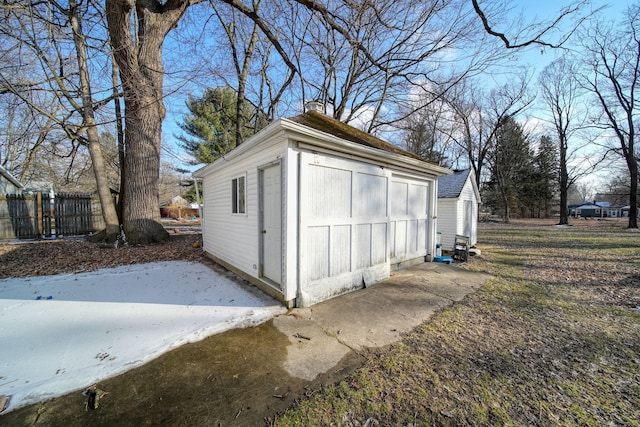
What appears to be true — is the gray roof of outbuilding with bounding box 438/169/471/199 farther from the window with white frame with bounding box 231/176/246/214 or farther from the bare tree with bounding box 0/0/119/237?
the bare tree with bounding box 0/0/119/237

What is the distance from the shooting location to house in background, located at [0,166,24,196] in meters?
11.9

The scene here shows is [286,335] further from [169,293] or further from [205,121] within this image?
[205,121]

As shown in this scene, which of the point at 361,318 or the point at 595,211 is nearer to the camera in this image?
the point at 361,318

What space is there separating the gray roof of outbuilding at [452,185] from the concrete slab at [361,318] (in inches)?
194

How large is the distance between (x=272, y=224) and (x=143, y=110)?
741cm

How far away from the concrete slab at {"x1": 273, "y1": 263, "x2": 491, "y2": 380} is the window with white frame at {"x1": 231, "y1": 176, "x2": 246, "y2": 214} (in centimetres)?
257

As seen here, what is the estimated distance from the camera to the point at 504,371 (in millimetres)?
2395

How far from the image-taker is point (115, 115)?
26.2ft

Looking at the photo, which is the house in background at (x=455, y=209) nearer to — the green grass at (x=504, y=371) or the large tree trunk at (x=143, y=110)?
the green grass at (x=504, y=371)

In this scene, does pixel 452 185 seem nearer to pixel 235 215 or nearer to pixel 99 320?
pixel 235 215

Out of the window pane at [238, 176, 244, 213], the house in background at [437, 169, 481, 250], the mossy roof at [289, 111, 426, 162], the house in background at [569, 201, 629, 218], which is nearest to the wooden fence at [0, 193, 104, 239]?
the window pane at [238, 176, 244, 213]

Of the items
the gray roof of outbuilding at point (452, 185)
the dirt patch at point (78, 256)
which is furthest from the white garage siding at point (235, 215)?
the gray roof of outbuilding at point (452, 185)

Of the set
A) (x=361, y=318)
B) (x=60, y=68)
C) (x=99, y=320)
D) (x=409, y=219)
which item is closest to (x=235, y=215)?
(x=99, y=320)

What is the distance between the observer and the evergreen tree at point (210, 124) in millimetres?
16422
